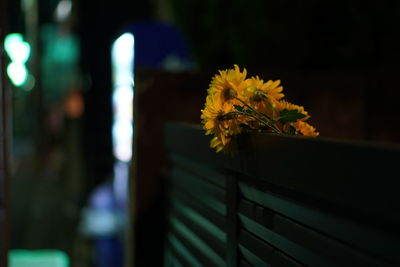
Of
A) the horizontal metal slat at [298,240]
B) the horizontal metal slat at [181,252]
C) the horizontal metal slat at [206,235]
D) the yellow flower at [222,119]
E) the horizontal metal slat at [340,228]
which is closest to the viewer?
the horizontal metal slat at [340,228]

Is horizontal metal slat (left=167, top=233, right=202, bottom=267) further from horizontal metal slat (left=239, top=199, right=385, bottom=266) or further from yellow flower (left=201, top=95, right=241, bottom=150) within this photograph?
yellow flower (left=201, top=95, right=241, bottom=150)

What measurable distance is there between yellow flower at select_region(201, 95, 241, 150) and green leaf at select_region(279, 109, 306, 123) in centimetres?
17

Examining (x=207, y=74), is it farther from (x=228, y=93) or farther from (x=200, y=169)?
(x=228, y=93)

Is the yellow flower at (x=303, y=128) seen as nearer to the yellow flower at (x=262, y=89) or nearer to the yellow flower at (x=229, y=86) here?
the yellow flower at (x=262, y=89)

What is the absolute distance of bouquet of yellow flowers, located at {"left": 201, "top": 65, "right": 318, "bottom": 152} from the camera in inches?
87.0

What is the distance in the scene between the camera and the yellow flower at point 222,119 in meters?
2.20

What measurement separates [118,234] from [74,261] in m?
1.80

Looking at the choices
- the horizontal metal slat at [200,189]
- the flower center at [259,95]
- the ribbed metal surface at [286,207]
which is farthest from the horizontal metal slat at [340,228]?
the horizontal metal slat at [200,189]

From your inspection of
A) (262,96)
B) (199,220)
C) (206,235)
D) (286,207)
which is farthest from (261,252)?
(199,220)

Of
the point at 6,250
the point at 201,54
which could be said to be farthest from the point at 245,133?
the point at 201,54

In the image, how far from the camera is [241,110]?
2.20m

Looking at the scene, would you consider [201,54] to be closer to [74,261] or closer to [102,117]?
[74,261]

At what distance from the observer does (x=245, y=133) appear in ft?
7.24

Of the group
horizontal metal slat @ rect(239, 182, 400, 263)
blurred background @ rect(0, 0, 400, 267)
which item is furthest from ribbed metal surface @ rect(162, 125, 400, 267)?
blurred background @ rect(0, 0, 400, 267)
